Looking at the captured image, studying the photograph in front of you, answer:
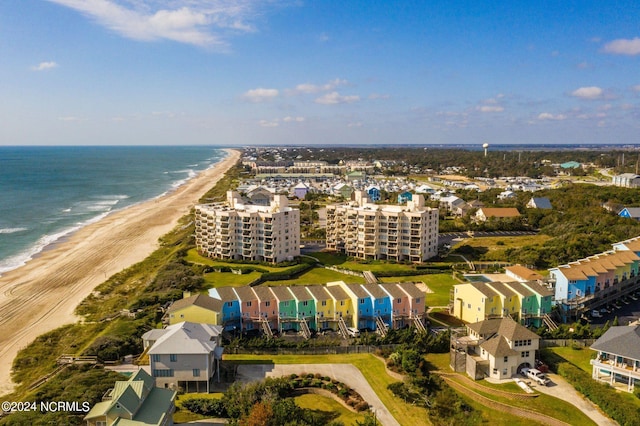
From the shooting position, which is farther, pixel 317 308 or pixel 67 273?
pixel 67 273

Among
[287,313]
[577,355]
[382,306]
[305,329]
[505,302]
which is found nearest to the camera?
[577,355]

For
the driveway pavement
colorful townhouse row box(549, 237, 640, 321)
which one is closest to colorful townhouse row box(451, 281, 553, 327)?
colorful townhouse row box(549, 237, 640, 321)

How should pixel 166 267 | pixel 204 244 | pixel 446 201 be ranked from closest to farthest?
1. pixel 166 267
2. pixel 204 244
3. pixel 446 201

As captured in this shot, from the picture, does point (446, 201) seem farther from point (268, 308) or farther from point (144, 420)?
point (144, 420)

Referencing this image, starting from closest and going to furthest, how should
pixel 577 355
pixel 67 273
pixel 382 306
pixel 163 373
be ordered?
1. pixel 163 373
2. pixel 577 355
3. pixel 382 306
4. pixel 67 273

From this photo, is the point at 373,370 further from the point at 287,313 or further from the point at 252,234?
the point at 252,234

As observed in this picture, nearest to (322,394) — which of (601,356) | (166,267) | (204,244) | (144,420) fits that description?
(144,420)

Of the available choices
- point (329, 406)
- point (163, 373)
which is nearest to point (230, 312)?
point (163, 373)
